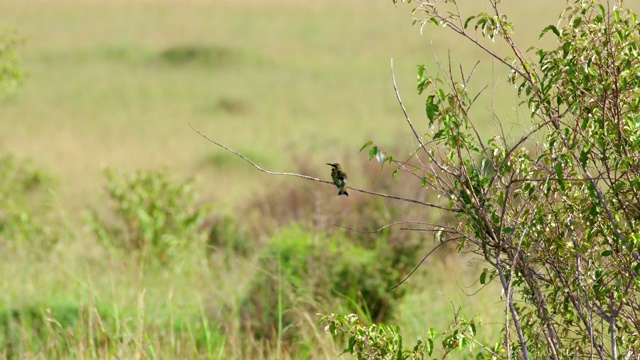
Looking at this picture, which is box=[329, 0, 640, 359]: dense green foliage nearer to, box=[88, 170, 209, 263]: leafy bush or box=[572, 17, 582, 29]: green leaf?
box=[572, 17, 582, 29]: green leaf

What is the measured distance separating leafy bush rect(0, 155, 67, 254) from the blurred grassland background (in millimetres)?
333

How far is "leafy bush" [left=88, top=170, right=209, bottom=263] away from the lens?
8391mm

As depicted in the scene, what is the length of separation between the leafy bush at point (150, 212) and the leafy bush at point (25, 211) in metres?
0.53

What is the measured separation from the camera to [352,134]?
79.0 ft

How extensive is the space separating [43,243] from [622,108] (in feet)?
22.4

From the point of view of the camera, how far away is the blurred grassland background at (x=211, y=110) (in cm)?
623

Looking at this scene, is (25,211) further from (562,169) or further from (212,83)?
(212,83)

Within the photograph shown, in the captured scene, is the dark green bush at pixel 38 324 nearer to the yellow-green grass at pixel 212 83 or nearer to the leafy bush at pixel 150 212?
the leafy bush at pixel 150 212

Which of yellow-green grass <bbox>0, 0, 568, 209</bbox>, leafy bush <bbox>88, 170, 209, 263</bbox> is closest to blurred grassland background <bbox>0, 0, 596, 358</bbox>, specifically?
yellow-green grass <bbox>0, 0, 568, 209</bbox>

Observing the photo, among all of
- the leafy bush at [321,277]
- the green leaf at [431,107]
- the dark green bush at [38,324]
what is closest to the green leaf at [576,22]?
the green leaf at [431,107]

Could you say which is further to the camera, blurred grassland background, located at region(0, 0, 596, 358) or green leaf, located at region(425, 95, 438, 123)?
blurred grassland background, located at region(0, 0, 596, 358)

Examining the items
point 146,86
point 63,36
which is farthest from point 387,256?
point 63,36

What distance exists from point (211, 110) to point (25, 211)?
1853cm

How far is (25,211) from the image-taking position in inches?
361
